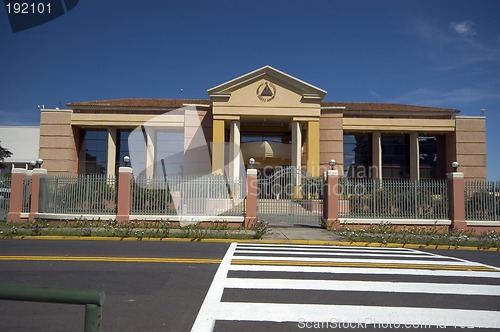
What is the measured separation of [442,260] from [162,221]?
38.8 feet

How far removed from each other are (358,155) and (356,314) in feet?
110

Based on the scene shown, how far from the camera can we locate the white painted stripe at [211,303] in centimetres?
484

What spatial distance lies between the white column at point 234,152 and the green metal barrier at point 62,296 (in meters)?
29.7

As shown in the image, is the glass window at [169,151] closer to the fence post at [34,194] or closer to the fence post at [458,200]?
the fence post at [34,194]

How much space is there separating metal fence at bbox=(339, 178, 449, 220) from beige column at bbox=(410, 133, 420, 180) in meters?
18.8

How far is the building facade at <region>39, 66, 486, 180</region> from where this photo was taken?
32.1m

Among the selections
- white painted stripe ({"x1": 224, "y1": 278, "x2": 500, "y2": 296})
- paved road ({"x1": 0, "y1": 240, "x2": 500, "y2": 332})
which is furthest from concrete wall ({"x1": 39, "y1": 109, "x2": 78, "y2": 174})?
white painted stripe ({"x1": 224, "y1": 278, "x2": 500, "y2": 296})

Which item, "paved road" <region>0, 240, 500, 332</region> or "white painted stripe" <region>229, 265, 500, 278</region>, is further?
"white painted stripe" <region>229, 265, 500, 278</region>

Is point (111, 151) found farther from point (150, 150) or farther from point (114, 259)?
point (114, 259)

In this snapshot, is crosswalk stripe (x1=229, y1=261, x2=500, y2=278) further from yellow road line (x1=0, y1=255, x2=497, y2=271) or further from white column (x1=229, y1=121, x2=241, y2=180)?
white column (x1=229, y1=121, x2=241, y2=180)

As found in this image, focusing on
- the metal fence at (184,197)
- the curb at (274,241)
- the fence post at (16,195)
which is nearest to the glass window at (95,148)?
the fence post at (16,195)

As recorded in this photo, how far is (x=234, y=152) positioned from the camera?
106 ft

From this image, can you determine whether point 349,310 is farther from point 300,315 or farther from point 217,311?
point 217,311

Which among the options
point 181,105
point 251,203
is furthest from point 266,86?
point 251,203
